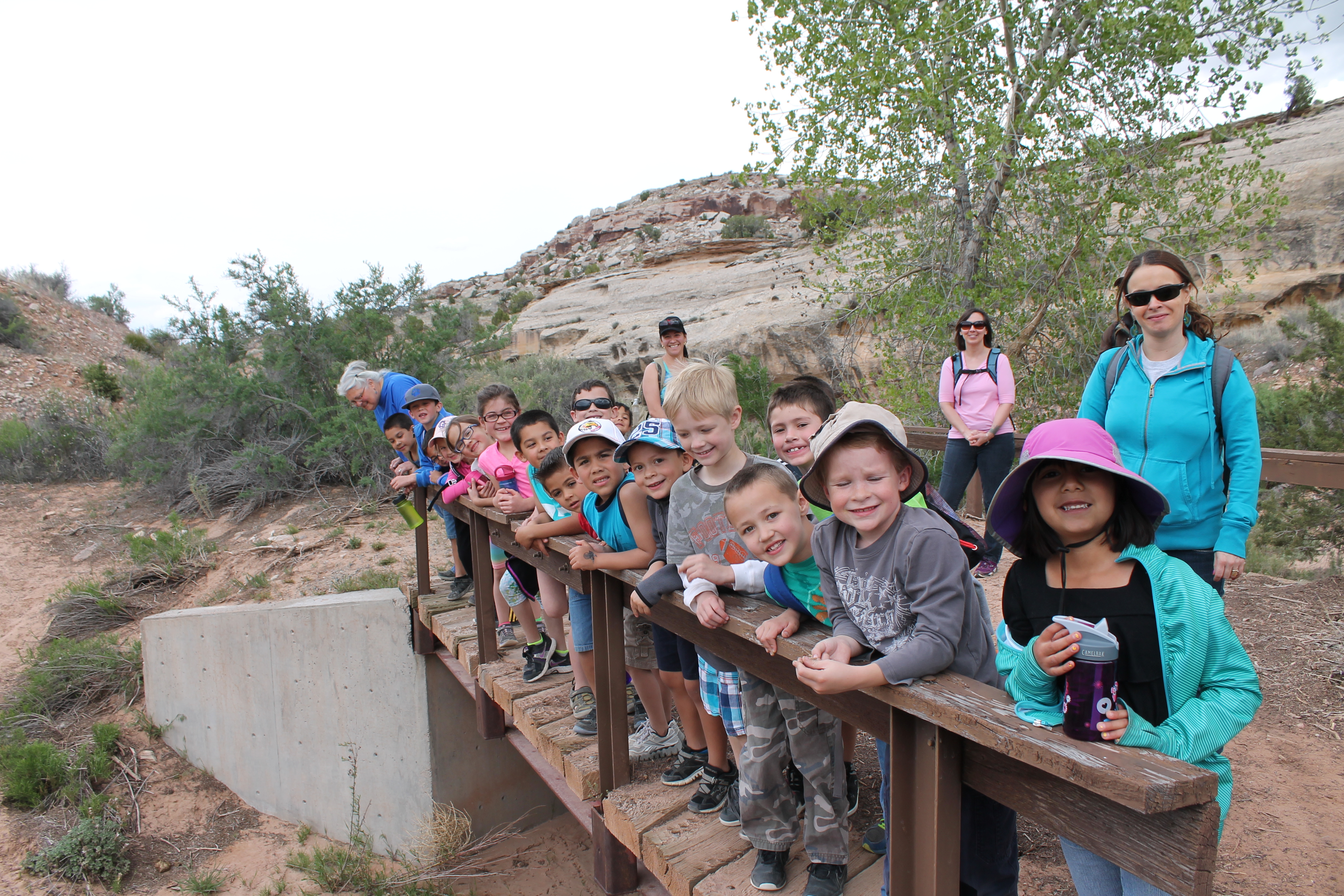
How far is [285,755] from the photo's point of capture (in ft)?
21.8

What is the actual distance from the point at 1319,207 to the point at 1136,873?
1383cm

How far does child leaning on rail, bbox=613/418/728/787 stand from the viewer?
2.43 metres

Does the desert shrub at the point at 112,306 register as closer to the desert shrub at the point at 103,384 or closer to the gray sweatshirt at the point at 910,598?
the desert shrub at the point at 103,384

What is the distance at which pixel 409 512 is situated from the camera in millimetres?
4887

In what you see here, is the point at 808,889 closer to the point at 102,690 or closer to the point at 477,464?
the point at 477,464

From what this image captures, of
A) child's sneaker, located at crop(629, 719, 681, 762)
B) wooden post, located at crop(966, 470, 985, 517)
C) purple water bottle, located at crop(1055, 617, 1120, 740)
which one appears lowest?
child's sneaker, located at crop(629, 719, 681, 762)

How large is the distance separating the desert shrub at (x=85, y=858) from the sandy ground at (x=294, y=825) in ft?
0.31

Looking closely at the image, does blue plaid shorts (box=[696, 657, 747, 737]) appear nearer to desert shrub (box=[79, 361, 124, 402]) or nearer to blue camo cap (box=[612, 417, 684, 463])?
blue camo cap (box=[612, 417, 684, 463])

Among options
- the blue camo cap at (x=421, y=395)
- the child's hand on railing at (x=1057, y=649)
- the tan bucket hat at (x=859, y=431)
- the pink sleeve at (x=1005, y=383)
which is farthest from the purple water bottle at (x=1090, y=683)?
the blue camo cap at (x=421, y=395)

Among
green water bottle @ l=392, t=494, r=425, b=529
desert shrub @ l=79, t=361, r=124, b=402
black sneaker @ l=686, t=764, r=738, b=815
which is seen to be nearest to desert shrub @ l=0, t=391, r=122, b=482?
desert shrub @ l=79, t=361, r=124, b=402

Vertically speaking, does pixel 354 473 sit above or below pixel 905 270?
below

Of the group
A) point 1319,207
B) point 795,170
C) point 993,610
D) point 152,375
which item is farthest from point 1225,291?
point 152,375

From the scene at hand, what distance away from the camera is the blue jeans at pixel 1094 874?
149cm

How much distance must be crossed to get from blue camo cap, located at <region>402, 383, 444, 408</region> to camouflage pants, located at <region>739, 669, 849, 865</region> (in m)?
3.45
